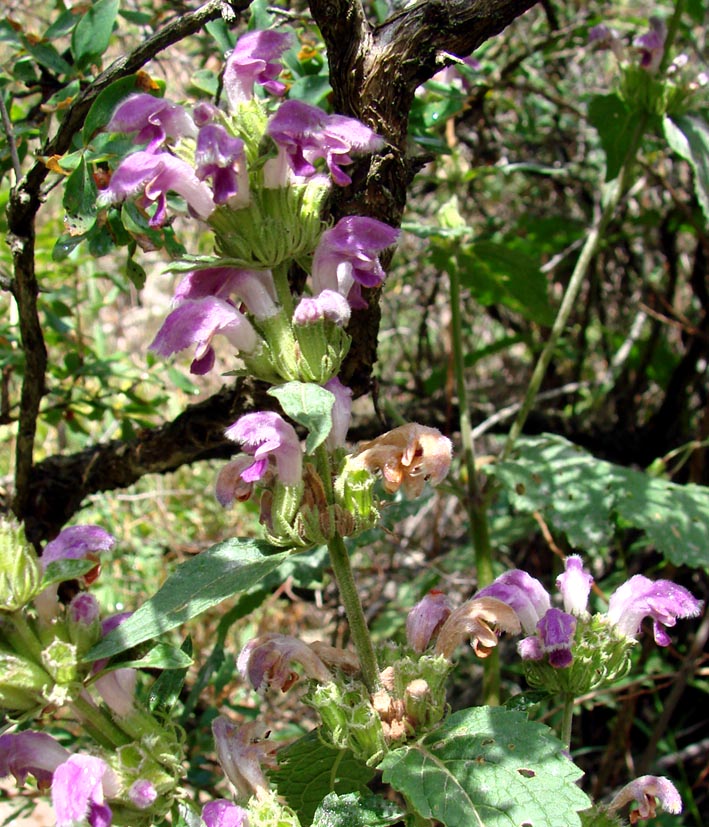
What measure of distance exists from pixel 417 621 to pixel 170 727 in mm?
412

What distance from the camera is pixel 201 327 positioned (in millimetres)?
1186

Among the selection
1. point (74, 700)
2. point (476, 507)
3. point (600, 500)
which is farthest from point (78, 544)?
point (600, 500)

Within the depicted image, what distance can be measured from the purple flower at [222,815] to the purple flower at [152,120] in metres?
0.91

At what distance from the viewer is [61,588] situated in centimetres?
187

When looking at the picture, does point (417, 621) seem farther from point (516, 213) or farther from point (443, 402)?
point (516, 213)

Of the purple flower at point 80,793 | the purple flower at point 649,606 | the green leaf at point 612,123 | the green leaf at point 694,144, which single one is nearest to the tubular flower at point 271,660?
the purple flower at point 80,793

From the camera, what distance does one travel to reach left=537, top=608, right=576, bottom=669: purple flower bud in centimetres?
135

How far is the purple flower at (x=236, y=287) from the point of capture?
121 cm

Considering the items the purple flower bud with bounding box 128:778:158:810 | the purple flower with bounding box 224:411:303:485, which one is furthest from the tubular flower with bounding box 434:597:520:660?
the purple flower bud with bounding box 128:778:158:810

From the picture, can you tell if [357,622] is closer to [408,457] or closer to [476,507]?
[408,457]

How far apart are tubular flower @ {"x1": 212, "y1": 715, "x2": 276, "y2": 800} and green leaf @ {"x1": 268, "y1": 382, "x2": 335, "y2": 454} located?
57cm

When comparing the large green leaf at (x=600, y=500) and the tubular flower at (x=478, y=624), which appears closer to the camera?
the tubular flower at (x=478, y=624)

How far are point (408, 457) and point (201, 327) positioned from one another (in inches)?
13.5

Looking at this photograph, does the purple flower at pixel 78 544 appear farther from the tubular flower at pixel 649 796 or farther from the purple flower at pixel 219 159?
the tubular flower at pixel 649 796
